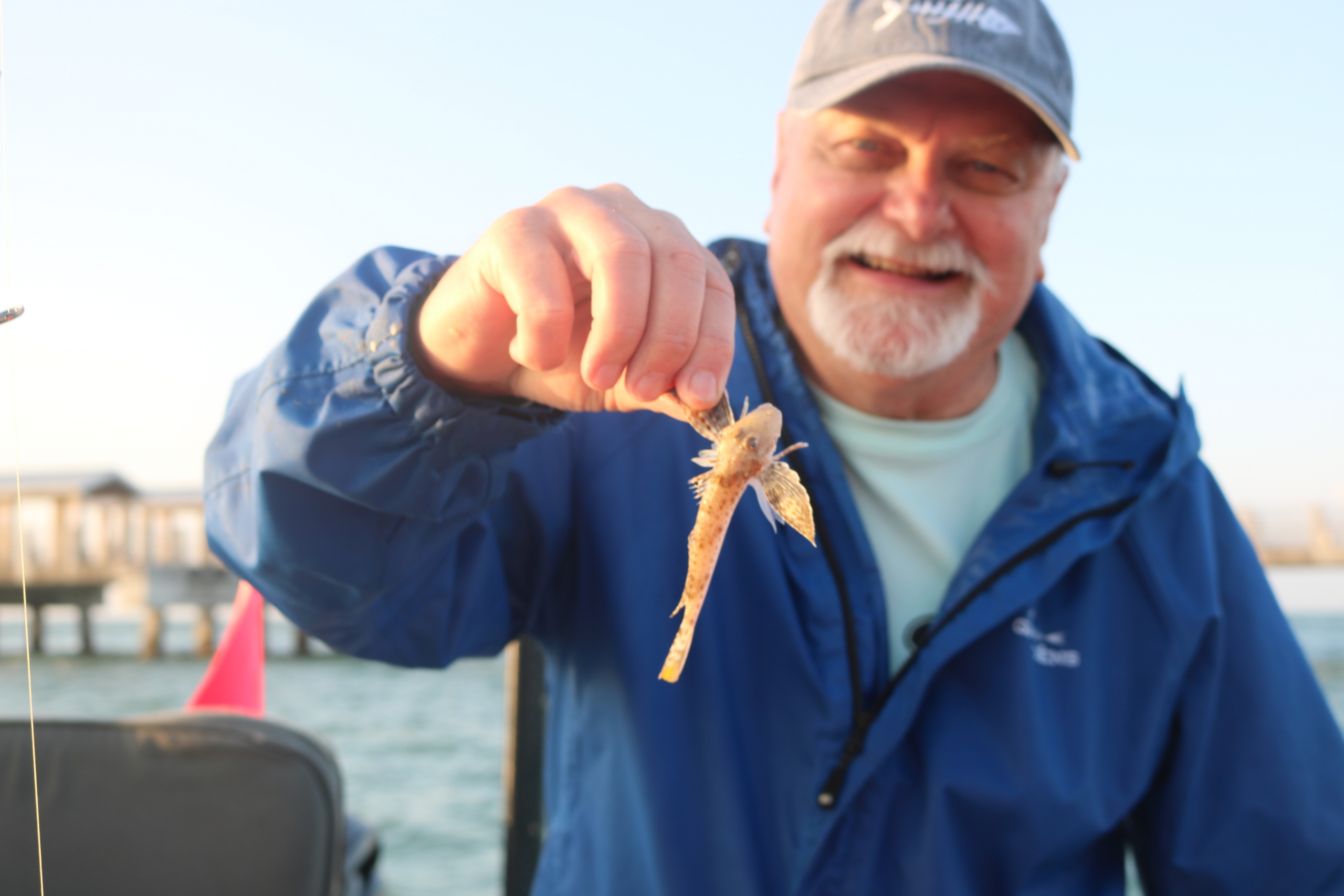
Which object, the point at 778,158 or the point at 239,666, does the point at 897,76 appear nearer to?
the point at 778,158

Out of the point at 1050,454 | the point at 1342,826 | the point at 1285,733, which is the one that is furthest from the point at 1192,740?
the point at 1050,454

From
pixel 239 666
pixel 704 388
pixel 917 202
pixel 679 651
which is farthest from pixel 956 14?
pixel 239 666

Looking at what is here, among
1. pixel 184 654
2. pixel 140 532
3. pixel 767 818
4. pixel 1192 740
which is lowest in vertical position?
pixel 184 654

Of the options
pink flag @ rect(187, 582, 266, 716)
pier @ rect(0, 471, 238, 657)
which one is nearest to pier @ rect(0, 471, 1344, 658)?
pier @ rect(0, 471, 238, 657)

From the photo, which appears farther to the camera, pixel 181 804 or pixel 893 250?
pixel 893 250

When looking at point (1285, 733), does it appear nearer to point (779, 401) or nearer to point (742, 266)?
point (779, 401)

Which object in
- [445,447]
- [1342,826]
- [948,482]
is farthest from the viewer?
[948,482]

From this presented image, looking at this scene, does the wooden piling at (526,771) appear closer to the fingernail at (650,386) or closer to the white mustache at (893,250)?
the white mustache at (893,250)

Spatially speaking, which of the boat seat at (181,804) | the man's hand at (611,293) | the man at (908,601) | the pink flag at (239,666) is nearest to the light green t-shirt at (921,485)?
the man at (908,601)
